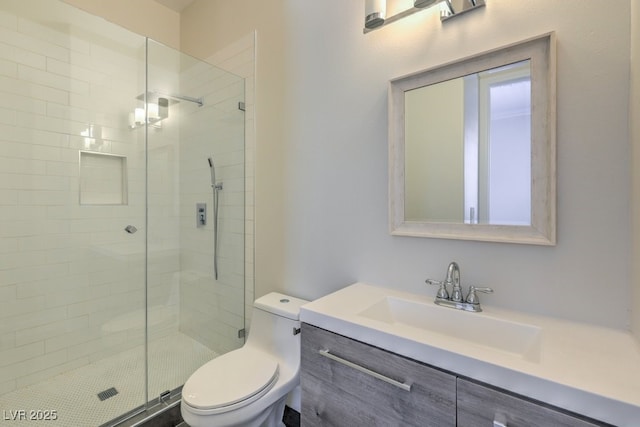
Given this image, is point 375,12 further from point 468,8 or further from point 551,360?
point 551,360

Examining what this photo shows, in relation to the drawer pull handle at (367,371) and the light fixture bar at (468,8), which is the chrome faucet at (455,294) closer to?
the drawer pull handle at (367,371)

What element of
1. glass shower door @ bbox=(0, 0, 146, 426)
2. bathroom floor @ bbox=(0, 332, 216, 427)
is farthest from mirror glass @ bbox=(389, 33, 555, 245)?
glass shower door @ bbox=(0, 0, 146, 426)

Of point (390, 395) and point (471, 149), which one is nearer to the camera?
point (390, 395)

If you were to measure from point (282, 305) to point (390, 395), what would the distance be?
822 millimetres

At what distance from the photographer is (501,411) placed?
28.1 inches

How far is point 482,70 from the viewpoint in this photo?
115 centimetres

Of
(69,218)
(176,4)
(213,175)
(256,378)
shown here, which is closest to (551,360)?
(256,378)

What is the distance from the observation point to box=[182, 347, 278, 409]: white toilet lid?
1.20 meters

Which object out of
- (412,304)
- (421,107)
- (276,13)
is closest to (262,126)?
(276,13)

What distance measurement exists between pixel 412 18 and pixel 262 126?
104cm

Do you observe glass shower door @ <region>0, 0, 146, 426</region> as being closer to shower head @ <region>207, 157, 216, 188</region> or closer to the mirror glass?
shower head @ <region>207, 157, 216, 188</region>

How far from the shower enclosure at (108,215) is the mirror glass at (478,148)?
3.98 feet

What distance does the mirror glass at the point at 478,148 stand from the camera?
104cm

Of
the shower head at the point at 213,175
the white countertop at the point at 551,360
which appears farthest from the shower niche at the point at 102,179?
the white countertop at the point at 551,360
